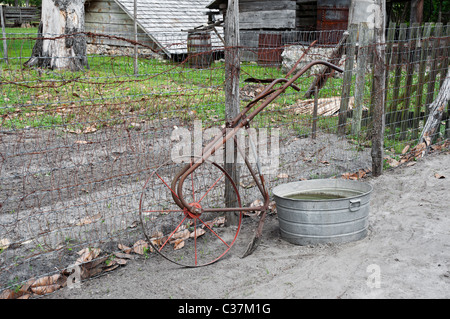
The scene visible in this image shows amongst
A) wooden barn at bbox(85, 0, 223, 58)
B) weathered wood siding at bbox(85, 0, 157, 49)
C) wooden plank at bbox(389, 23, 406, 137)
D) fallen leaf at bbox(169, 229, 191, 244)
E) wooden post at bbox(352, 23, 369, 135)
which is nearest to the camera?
fallen leaf at bbox(169, 229, 191, 244)

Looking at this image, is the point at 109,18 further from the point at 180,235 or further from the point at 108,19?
the point at 180,235

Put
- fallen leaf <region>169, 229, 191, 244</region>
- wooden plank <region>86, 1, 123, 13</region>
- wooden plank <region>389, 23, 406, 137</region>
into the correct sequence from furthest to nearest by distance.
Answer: wooden plank <region>86, 1, 123, 13</region>
wooden plank <region>389, 23, 406, 137</region>
fallen leaf <region>169, 229, 191, 244</region>

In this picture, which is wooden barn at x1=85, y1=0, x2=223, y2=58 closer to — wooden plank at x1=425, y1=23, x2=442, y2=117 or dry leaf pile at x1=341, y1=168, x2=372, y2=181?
wooden plank at x1=425, y1=23, x2=442, y2=117

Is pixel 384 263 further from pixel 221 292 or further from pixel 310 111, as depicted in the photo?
pixel 310 111

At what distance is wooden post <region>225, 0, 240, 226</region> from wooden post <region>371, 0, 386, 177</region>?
216 centimetres

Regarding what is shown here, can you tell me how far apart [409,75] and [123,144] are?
4.20m

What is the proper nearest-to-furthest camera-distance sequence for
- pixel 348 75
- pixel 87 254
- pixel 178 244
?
pixel 87 254 → pixel 178 244 → pixel 348 75

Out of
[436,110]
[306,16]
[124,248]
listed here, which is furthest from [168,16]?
[124,248]

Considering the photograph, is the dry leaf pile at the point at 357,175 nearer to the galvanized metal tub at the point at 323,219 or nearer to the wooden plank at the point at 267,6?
the galvanized metal tub at the point at 323,219

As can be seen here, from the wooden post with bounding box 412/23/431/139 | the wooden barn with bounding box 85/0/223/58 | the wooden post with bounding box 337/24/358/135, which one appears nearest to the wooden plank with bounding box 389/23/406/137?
the wooden post with bounding box 412/23/431/139

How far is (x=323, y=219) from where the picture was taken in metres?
3.90

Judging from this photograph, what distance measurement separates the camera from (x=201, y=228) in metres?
4.30

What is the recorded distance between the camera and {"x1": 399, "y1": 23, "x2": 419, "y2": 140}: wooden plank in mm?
6484

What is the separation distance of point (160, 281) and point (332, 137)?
4111 mm
